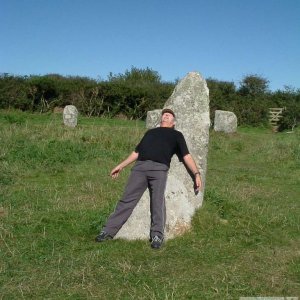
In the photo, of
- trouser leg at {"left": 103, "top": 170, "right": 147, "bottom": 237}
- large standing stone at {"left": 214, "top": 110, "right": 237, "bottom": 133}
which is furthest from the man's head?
large standing stone at {"left": 214, "top": 110, "right": 237, "bottom": 133}

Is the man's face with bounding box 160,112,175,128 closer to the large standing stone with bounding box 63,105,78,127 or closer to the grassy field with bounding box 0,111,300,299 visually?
the grassy field with bounding box 0,111,300,299

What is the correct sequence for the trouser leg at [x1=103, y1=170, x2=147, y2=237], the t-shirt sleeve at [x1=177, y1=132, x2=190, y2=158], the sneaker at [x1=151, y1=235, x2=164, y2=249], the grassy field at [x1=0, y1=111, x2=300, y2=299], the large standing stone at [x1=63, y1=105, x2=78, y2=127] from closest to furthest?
the grassy field at [x1=0, y1=111, x2=300, y2=299] → the sneaker at [x1=151, y1=235, x2=164, y2=249] → the trouser leg at [x1=103, y1=170, x2=147, y2=237] → the t-shirt sleeve at [x1=177, y1=132, x2=190, y2=158] → the large standing stone at [x1=63, y1=105, x2=78, y2=127]

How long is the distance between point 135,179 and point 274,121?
28943mm

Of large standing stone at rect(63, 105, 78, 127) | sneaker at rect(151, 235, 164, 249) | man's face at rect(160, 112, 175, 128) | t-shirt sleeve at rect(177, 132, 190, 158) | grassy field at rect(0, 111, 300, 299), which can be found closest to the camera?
grassy field at rect(0, 111, 300, 299)

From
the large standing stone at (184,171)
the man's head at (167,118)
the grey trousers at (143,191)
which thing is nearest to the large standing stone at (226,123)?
the large standing stone at (184,171)

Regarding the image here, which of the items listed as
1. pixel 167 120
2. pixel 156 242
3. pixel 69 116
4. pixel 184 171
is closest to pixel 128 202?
pixel 156 242

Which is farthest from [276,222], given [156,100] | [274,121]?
[274,121]

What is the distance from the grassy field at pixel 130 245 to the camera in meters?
4.75

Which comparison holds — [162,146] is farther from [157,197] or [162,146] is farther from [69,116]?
[69,116]

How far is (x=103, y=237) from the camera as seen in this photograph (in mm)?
6312

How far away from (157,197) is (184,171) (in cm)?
78

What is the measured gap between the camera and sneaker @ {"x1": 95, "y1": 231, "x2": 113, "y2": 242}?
20.6 ft

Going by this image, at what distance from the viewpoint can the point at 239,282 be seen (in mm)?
4883

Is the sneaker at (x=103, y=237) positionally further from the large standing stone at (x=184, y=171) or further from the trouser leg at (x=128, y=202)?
the large standing stone at (x=184, y=171)
